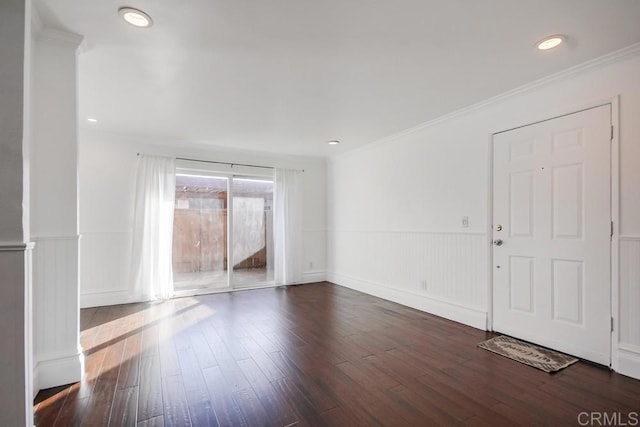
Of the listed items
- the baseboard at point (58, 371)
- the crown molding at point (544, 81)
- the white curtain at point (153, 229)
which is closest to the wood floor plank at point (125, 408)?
the baseboard at point (58, 371)

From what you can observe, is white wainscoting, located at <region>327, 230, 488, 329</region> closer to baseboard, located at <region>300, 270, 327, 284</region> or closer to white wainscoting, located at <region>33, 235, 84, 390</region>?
baseboard, located at <region>300, 270, 327, 284</region>

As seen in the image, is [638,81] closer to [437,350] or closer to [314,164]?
[437,350]

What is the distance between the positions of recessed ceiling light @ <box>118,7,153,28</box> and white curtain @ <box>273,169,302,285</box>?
366 centimetres

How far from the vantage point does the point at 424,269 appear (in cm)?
396

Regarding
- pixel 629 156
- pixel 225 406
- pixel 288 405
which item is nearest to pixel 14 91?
pixel 225 406

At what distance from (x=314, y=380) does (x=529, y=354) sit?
189 cm

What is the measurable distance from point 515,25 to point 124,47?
8.88 ft

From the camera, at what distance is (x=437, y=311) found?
3.74 metres

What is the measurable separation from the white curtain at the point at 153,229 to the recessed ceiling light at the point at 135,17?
297 centimetres

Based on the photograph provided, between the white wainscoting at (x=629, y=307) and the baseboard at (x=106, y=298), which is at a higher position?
the white wainscoting at (x=629, y=307)

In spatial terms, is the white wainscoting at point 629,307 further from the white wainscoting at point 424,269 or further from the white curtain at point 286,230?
the white curtain at point 286,230

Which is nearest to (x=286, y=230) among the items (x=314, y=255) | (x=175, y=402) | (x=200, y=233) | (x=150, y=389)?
(x=314, y=255)

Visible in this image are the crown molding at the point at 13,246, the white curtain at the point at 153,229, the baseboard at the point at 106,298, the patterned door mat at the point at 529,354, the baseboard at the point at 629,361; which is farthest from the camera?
the white curtain at the point at 153,229

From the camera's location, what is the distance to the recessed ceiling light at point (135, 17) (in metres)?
1.80
